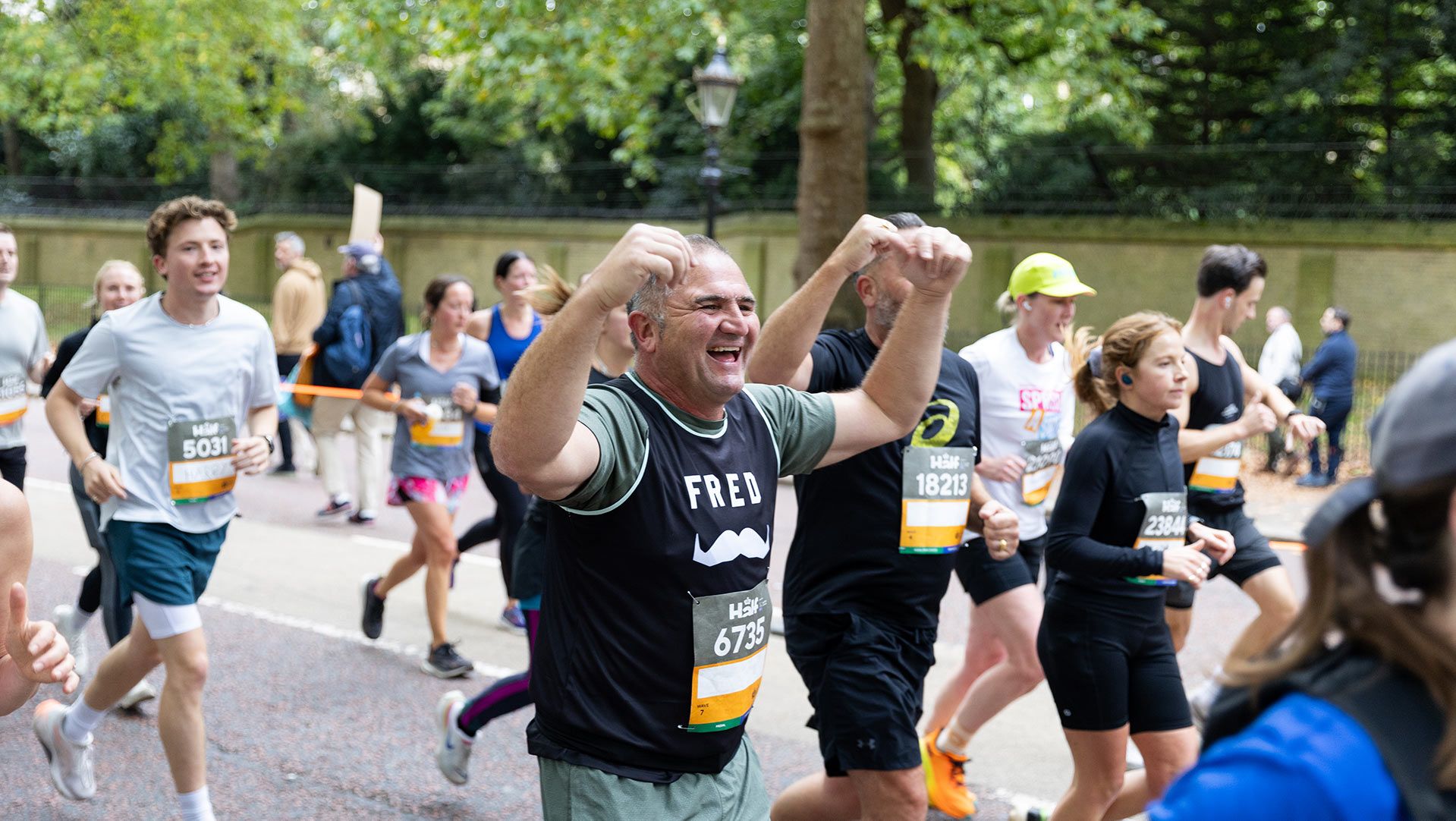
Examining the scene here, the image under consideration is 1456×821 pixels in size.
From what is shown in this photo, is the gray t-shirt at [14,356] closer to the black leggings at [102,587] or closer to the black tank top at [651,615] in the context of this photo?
the black leggings at [102,587]

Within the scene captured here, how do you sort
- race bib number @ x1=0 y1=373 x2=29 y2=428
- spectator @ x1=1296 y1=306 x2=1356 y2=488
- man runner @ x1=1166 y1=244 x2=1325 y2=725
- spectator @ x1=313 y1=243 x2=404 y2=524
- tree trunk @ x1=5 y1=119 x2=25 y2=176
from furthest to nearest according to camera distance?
tree trunk @ x1=5 y1=119 x2=25 y2=176
spectator @ x1=1296 y1=306 x2=1356 y2=488
spectator @ x1=313 y1=243 x2=404 y2=524
race bib number @ x1=0 y1=373 x2=29 y2=428
man runner @ x1=1166 y1=244 x2=1325 y2=725

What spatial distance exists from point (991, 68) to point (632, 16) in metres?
9.33

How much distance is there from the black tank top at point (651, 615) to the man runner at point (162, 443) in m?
2.15

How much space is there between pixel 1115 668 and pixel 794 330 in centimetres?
135

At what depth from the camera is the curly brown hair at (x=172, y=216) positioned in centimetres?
460

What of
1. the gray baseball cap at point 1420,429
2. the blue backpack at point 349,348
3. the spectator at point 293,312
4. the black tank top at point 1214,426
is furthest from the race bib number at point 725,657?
the spectator at point 293,312

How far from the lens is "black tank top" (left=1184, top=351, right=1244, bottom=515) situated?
5414mm

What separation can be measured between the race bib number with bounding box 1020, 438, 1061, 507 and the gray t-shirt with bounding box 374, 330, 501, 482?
304cm

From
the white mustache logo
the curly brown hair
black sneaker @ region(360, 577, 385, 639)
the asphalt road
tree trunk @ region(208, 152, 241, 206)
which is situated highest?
tree trunk @ region(208, 152, 241, 206)

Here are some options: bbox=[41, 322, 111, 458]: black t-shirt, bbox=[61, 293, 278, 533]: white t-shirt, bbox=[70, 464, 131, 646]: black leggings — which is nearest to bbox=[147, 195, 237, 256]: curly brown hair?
bbox=[61, 293, 278, 533]: white t-shirt

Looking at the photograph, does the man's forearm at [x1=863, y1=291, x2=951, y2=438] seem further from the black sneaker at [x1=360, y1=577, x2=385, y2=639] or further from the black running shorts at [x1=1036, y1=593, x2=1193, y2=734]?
the black sneaker at [x1=360, y1=577, x2=385, y2=639]

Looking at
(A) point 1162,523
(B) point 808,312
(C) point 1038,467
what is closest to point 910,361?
(B) point 808,312

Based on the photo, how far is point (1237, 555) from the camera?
5.37 m

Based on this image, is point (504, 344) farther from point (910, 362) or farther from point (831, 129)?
point (831, 129)
